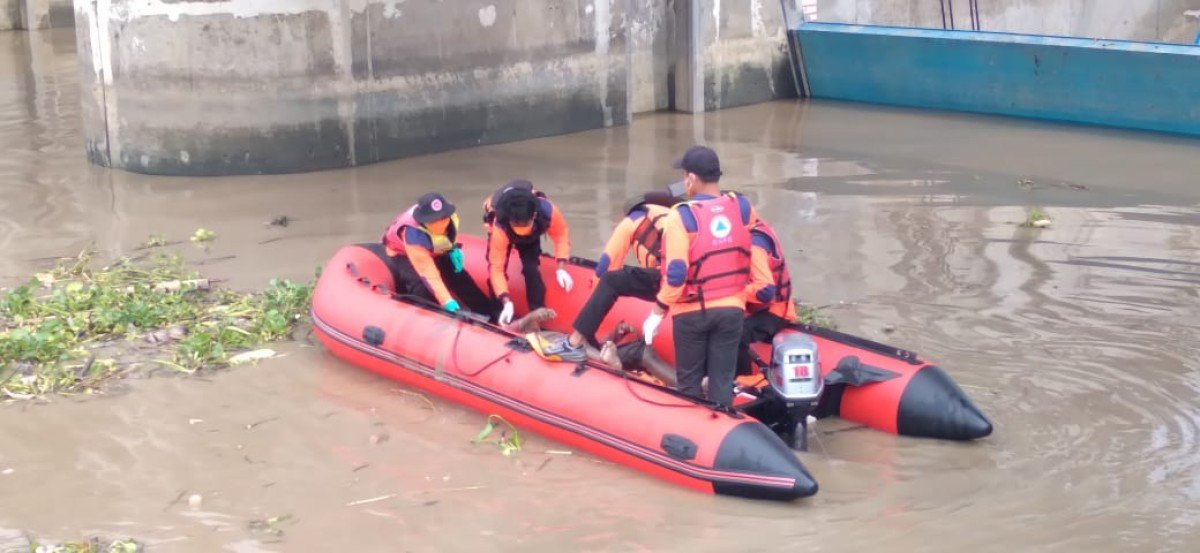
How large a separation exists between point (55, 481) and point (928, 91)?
10.7 m

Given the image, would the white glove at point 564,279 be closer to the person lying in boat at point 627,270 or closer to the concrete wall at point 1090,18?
the person lying in boat at point 627,270

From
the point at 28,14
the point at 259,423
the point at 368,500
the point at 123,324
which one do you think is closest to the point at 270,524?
the point at 368,500

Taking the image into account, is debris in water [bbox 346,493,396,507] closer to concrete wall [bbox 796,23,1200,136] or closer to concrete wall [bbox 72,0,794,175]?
concrete wall [bbox 72,0,794,175]

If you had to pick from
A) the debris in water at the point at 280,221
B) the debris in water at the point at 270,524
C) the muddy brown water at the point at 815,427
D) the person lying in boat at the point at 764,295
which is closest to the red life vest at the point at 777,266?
the person lying in boat at the point at 764,295

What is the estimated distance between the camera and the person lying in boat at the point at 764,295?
228 inches

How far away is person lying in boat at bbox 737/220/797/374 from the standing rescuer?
185 millimetres

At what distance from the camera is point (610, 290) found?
6082 millimetres

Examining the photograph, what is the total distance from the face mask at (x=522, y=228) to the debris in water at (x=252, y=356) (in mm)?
1427

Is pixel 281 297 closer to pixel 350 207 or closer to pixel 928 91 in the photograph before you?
pixel 350 207

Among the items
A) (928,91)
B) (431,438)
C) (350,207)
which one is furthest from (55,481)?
(928,91)

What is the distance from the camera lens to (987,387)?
6.27 meters

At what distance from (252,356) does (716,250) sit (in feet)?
9.10

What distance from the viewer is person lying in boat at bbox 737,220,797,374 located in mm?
5797

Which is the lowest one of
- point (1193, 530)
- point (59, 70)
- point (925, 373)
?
point (1193, 530)
